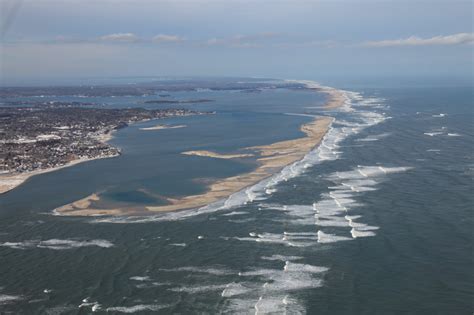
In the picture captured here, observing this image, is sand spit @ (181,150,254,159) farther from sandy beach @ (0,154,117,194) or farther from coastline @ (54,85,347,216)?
sandy beach @ (0,154,117,194)

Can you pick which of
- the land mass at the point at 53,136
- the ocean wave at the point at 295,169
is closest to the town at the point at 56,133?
the land mass at the point at 53,136

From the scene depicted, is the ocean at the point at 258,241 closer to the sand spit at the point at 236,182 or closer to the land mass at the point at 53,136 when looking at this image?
the sand spit at the point at 236,182

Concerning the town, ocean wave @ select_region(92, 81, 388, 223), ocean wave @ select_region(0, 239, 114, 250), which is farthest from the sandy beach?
ocean wave @ select_region(0, 239, 114, 250)

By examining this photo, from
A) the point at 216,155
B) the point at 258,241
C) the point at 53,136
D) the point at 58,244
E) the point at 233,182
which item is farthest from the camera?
the point at 53,136

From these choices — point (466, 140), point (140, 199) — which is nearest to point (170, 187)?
point (140, 199)

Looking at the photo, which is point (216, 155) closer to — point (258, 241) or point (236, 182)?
point (236, 182)

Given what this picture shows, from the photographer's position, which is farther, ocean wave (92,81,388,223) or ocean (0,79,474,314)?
ocean wave (92,81,388,223)

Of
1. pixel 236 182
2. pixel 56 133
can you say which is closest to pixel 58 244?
pixel 236 182
